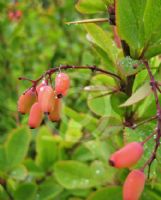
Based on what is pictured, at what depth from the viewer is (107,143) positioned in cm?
133

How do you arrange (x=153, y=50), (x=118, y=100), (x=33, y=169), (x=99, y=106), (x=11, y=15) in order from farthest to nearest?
(x=11, y=15) → (x=33, y=169) → (x=99, y=106) → (x=118, y=100) → (x=153, y=50)

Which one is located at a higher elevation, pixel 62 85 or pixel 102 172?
pixel 62 85

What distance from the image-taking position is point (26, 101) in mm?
955

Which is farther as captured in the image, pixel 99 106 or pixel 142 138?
pixel 99 106

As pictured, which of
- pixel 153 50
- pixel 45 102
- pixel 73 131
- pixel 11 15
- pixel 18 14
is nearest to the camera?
pixel 45 102

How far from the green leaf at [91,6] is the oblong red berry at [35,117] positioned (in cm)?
27

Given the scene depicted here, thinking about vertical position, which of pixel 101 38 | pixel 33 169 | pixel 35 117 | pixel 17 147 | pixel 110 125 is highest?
pixel 101 38

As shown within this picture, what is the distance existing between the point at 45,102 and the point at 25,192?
0.48 metres

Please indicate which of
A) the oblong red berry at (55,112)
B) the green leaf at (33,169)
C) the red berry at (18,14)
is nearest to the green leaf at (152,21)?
the oblong red berry at (55,112)

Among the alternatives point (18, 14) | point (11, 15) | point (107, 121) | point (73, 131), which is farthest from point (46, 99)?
point (18, 14)

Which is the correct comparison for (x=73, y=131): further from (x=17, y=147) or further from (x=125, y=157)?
(x=125, y=157)

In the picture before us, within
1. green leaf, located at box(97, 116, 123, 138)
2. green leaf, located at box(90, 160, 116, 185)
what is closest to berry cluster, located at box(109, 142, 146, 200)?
green leaf, located at box(97, 116, 123, 138)

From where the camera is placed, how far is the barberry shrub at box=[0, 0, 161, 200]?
2.96 feet

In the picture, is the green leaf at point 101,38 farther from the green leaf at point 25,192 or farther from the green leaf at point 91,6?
the green leaf at point 25,192
